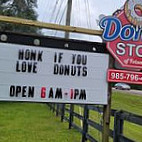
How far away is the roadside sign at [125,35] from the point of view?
6.54m

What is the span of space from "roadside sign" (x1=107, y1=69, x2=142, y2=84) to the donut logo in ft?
3.06

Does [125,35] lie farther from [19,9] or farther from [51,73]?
[19,9]

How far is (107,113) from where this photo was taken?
681 centimetres

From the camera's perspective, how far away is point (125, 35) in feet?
21.7

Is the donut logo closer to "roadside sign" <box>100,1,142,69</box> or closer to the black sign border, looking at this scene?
"roadside sign" <box>100,1,142,69</box>

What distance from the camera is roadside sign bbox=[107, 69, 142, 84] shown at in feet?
21.5

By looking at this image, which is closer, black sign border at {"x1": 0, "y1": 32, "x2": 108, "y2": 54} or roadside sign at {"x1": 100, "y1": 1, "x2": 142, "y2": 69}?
black sign border at {"x1": 0, "y1": 32, "x2": 108, "y2": 54}

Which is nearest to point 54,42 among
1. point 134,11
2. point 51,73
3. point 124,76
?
point 51,73

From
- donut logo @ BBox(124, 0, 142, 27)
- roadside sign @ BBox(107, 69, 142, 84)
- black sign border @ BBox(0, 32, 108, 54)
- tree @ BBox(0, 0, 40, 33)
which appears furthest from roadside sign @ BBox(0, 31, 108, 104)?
tree @ BBox(0, 0, 40, 33)

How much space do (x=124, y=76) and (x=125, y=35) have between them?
2.50 feet

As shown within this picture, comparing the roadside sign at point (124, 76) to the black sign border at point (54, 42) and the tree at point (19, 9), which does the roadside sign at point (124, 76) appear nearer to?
the black sign border at point (54, 42)

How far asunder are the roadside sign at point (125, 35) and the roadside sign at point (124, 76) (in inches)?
5.3

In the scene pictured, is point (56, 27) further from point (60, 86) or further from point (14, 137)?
point (14, 137)

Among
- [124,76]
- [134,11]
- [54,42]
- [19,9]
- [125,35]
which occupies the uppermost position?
[19,9]
